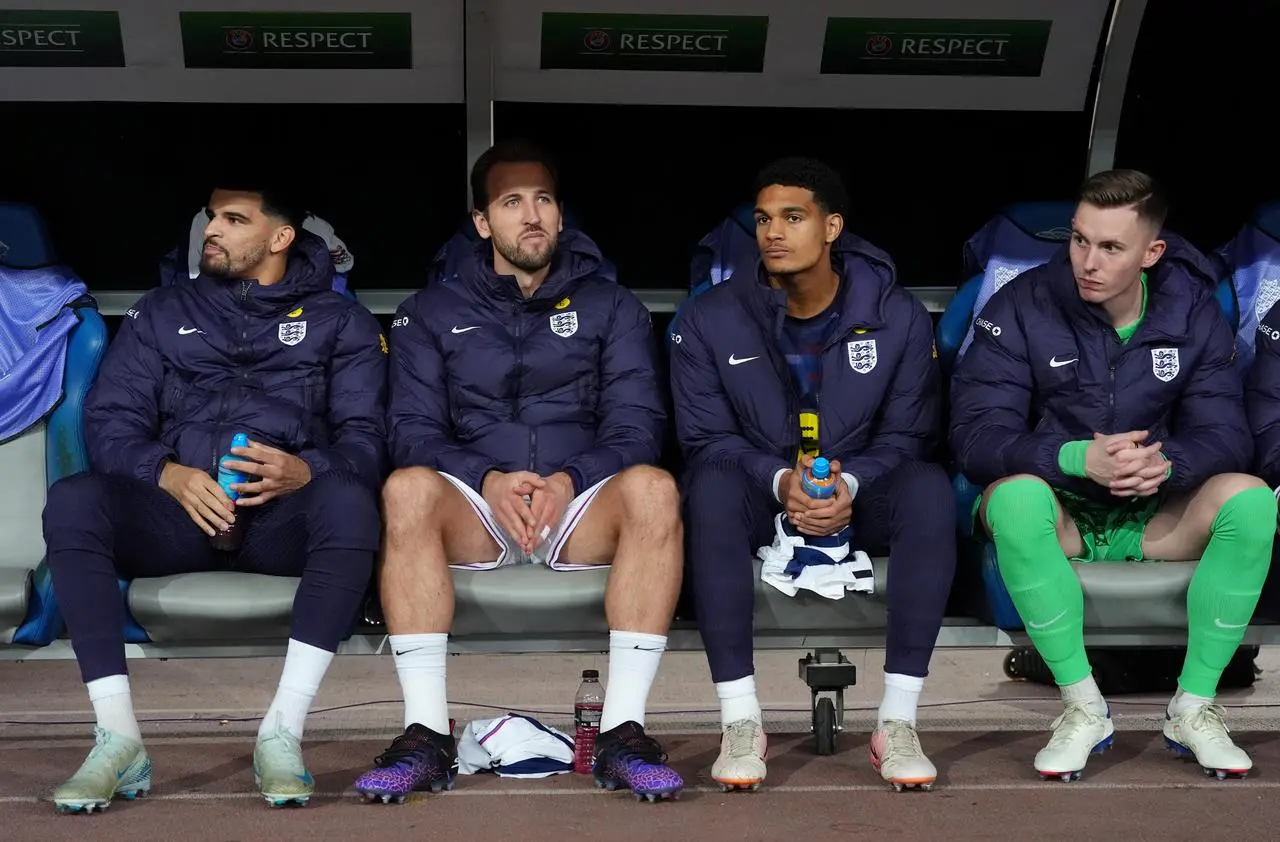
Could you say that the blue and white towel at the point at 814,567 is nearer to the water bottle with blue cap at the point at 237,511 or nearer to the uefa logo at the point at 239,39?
the water bottle with blue cap at the point at 237,511

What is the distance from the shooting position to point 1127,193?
176 inches

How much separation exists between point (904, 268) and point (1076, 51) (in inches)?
35.7

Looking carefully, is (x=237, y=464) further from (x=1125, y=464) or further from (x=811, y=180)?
(x=1125, y=464)

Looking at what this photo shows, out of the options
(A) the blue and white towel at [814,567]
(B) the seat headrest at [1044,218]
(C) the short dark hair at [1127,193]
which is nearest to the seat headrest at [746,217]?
(B) the seat headrest at [1044,218]

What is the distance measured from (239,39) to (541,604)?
7.40ft

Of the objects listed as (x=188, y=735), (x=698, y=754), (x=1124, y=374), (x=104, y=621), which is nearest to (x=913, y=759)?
(x=698, y=754)

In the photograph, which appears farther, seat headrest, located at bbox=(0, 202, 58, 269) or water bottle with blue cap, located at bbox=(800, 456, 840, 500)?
seat headrest, located at bbox=(0, 202, 58, 269)

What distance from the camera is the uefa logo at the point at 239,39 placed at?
5398 mm

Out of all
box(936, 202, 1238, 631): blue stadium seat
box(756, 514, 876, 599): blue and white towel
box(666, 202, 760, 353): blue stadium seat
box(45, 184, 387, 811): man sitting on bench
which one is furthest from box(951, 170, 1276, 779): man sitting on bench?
box(45, 184, 387, 811): man sitting on bench

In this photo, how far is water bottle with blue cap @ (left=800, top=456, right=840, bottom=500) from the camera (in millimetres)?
4188

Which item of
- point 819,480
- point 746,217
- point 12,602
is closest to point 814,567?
point 819,480

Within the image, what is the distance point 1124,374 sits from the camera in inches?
180

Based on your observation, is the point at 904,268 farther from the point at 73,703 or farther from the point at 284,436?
the point at 73,703

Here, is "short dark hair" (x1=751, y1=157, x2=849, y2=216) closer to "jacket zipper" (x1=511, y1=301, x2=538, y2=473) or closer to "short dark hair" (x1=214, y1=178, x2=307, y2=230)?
"jacket zipper" (x1=511, y1=301, x2=538, y2=473)
